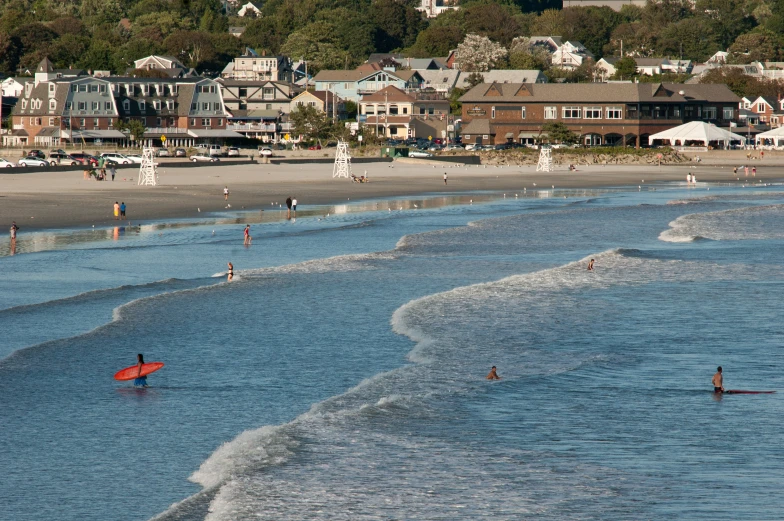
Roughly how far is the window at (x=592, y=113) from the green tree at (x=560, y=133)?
3.39 meters

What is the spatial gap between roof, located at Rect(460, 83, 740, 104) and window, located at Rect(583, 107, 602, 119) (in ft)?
3.14

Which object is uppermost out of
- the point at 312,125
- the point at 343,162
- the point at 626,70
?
the point at 626,70

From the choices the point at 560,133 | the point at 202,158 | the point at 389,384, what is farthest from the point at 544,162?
the point at 389,384

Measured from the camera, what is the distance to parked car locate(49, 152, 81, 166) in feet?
291

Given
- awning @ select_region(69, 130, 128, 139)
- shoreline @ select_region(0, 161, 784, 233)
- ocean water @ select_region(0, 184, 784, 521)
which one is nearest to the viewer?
ocean water @ select_region(0, 184, 784, 521)

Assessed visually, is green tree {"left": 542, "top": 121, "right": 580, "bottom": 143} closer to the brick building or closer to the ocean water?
the brick building

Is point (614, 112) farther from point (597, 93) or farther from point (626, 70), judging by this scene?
point (626, 70)

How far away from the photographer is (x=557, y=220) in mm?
53062

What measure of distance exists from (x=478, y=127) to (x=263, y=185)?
2229 inches

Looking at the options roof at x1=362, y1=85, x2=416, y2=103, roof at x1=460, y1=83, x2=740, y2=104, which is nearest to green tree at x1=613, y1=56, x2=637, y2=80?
roof at x1=460, y1=83, x2=740, y2=104

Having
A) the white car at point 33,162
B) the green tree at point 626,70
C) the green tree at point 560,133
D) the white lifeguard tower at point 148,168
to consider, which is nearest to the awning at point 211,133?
the green tree at point 560,133

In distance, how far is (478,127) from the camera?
124875 millimetres

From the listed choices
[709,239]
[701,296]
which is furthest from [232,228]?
[701,296]

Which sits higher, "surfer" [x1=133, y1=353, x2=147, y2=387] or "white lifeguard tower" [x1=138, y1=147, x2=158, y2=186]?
"white lifeguard tower" [x1=138, y1=147, x2=158, y2=186]
